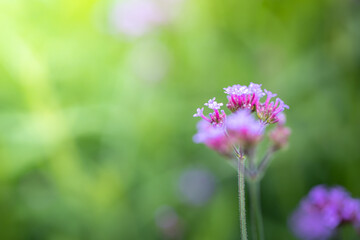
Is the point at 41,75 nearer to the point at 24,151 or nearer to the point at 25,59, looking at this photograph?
the point at 25,59

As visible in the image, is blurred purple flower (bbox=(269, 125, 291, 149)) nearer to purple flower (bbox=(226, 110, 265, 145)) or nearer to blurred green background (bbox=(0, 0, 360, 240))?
purple flower (bbox=(226, 110, 265, 145))

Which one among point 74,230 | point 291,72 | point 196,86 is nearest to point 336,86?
point 291,72

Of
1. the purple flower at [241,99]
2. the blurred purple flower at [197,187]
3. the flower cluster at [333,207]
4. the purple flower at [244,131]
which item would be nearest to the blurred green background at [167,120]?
the blurred purple flower at [197,187]

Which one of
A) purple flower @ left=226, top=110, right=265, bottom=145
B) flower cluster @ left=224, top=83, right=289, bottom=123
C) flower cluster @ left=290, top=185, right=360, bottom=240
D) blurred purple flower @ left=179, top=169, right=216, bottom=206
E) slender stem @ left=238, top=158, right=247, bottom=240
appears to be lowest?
slender stem @ left=238, top=158, right=247, bottom=240

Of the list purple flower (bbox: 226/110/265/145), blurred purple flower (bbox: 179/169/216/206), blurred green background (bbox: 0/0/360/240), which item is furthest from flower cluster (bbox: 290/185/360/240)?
blurred purple flower (bbox: 179/169/216/206)

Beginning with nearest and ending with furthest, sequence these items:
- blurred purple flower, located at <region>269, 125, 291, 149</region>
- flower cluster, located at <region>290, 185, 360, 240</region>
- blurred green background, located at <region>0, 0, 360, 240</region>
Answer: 1. blurred purple flower, located at <region>269, 125, 291, 149</region>
2. flower cluster, located at <region>290, 185, 360, 240</region>
3. blurred green background, located at <region>0, 0, 360, 240</region>

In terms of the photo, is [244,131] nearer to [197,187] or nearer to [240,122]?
[240,122]
